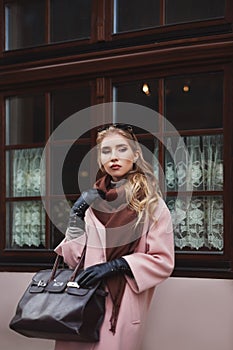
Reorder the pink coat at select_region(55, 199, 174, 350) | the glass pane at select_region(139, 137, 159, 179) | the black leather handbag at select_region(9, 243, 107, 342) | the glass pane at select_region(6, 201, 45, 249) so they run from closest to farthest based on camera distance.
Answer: the black leather handbag at select_region(9, 243, 107, 342) < the pink coat at select_region(55, 199, 174, 350) < the glass pane at select_region(139, 137, 159, 179) < the glass pane at select_region(6, 201, 45, 249)

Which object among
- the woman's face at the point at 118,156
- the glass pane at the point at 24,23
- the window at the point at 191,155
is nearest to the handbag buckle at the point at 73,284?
the woman's face at the point at 118,156

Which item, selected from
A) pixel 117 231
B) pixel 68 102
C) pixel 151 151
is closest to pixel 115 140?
pixel 117 231

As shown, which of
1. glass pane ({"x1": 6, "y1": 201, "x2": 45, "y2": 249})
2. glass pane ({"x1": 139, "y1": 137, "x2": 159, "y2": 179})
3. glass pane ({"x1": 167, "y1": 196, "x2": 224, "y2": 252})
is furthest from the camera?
glass pane ({"x1": 6, "y1": 201, "x2": 45, "y2": 249})

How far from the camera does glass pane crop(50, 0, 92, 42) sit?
3.92 m

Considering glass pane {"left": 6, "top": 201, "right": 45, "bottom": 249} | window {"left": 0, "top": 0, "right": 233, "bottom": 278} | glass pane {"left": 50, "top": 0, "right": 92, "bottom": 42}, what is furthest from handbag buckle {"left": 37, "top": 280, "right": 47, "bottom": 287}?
glass pane {"left": 50, "top": 0, "right": 92, "bottom": 42}

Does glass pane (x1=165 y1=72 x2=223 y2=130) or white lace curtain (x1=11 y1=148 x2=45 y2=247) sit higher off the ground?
glass pane (x1=165 y1=72 x2=223 y2=130)

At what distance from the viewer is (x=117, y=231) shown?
2986 mm

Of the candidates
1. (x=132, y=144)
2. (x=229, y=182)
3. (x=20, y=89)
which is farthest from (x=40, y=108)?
(x=229, y=182)

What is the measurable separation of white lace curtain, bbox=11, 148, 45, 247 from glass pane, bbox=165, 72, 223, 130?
3.16ft

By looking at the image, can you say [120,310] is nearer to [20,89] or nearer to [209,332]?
[209,332]

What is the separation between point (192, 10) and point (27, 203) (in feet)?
5.27

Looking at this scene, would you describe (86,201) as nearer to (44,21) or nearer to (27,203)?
(27,203)

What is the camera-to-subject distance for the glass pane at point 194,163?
137 inches

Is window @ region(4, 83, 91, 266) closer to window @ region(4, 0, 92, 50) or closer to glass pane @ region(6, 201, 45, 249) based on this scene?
glass pane @ region(6, 201, 45, 249)
